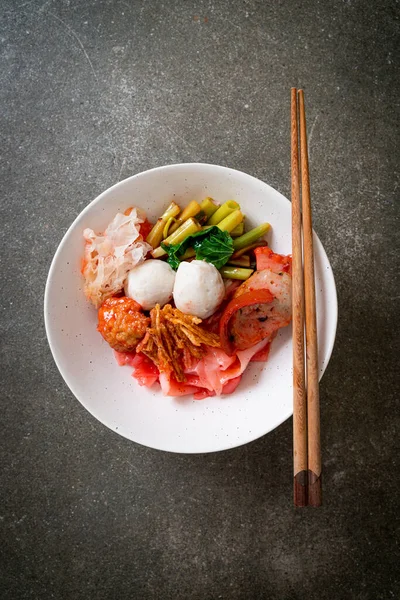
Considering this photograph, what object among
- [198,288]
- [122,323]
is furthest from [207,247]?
[122,323]

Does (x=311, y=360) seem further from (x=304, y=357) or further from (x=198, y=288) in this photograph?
(x=198, y=288)

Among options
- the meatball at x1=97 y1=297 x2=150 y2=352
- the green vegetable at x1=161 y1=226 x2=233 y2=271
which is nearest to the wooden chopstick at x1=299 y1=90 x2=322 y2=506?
the green vegetable at x1=161 y1=226 x2=233 y2=271

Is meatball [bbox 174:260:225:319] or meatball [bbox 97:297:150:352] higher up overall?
meatball [bbox 174:260:225:319]

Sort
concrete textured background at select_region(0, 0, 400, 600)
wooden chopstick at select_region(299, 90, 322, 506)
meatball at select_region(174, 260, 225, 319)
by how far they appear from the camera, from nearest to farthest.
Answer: wooden chopstick at select_region(299, 90, 322, 506) < meatball at select_region(174, 260, 225, 319) < concrete textured background at select_region(0, 0, 400, 600)

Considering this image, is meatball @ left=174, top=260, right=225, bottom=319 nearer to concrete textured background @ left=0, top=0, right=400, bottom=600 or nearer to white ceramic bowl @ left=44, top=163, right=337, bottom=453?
white ceramic bowl @ left=44, top=163, right=337, bottom=453

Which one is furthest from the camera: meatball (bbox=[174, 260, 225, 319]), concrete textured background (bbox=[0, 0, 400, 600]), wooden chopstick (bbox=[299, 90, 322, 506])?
concrete textured background (bbox=[0, 0, 400, 600])

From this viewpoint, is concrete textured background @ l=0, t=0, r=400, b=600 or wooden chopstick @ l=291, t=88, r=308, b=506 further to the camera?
concrete textured background @ l=0, t=0, r=400, b=600
